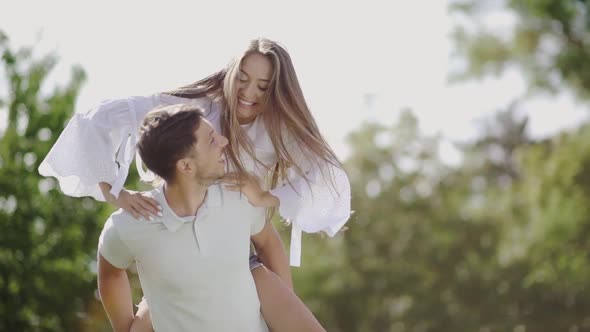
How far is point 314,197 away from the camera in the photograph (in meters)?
4.67

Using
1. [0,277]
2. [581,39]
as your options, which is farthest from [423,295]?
[0,277]

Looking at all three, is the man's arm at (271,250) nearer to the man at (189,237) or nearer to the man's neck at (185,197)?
the man at (189,237)

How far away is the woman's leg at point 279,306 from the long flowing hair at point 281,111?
0.41m

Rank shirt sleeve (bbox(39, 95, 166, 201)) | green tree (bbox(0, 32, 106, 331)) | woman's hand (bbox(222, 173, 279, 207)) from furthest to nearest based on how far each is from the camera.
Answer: green tree (bbox(0, 32, 106, 331)) → shirt sleeve (bbox(39, 95, 166, 201)) → woman's hand (bbox(222, 173, 279, 207))

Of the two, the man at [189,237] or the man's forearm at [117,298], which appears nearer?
the man at [189,237]

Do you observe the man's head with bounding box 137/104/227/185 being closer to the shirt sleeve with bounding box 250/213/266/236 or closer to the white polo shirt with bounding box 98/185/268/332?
the white polo shirt with bounding box 98/185/268/332

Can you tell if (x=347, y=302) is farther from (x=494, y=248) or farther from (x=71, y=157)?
(x=71, y=157)

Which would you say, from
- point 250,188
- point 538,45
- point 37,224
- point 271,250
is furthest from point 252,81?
point 538,45

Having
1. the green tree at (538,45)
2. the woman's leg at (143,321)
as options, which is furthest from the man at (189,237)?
the green tree at (538,45)

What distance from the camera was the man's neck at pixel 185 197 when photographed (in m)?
4.29

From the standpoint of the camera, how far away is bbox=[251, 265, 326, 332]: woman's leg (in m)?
4.45

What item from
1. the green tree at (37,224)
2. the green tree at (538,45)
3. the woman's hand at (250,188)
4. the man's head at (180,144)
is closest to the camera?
the man's head at (180,144)

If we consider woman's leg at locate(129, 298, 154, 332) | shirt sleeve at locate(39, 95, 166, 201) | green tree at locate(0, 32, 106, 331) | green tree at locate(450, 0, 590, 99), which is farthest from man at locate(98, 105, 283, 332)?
green tree at locate(450, 0, 590, 99)

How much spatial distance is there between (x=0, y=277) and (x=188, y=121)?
14786mm
